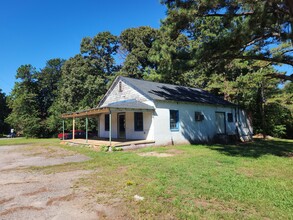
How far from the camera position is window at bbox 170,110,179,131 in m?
14.3

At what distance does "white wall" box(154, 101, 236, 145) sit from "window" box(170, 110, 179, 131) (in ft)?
0.71

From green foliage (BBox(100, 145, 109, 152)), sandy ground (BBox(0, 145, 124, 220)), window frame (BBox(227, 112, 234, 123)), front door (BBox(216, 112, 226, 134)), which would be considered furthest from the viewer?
window frame (BBox(227, 112, 234, 123))

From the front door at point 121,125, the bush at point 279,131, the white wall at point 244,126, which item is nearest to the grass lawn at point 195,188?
the front door at point 121,125

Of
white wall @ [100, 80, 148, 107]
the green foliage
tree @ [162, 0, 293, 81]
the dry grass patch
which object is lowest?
the dry grass patch

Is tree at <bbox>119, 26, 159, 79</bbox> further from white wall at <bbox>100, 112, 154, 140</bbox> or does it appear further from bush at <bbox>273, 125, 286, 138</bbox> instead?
bush at <bbox>273, 125, 286, 138</bbox>

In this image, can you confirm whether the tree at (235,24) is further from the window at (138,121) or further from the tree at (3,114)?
the tree at (3,114)

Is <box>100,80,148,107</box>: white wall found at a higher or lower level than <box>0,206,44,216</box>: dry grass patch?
higher

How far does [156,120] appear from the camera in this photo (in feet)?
43.9

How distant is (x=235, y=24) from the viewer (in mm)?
8789

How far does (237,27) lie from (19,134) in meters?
40.1

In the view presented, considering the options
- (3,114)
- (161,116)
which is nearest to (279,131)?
(161,116)

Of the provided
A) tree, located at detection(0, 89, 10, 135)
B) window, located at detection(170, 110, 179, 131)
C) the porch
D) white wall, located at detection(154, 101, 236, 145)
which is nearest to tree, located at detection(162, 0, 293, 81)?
white wall, located at detection(154, 101, 236, 145)

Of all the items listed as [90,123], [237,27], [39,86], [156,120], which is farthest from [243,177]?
[39,86]

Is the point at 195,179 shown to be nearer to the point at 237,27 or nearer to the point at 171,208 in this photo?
the point at 171,208
